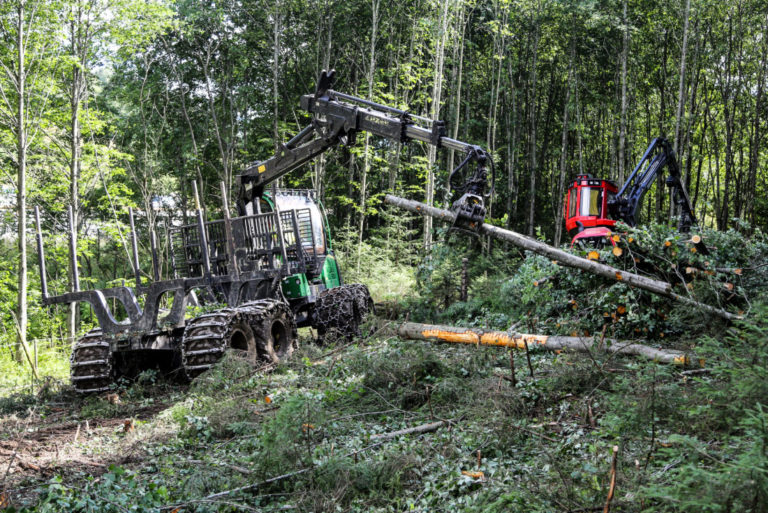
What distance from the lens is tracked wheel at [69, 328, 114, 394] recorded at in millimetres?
7570

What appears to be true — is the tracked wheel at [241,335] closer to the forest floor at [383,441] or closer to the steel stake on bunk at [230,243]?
the forest floor at [383,441]

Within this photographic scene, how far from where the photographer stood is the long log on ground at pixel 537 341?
5.70m

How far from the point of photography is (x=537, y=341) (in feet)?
22.5

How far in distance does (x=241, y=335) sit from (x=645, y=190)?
6.77 metres

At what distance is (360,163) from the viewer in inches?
828

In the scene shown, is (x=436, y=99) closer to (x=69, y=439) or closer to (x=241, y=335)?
(x=241, y=335)

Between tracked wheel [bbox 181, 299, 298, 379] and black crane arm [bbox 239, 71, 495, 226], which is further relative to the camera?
tracked wheel [bbox 181, 299, 298, 379]

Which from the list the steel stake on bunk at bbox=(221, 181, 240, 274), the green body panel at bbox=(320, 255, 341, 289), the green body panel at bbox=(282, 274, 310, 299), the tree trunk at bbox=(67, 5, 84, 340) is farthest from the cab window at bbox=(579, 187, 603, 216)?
the tree trunk at bbox=(67, 5, 84, 340)

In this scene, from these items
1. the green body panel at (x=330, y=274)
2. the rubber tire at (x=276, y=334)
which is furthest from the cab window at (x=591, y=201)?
the rubber tire at (x=276, y=334)

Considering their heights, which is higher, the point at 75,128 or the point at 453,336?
the point at 75,128

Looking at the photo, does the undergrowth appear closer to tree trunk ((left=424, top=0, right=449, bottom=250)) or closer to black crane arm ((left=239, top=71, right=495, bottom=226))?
black crane arm ((left=239, top=71, right=495, bottom=226))

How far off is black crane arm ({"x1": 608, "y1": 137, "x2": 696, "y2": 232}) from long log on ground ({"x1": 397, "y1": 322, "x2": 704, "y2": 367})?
3643 millimetres

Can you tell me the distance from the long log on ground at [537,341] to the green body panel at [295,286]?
8.57 ft

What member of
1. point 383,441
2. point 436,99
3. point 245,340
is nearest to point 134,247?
point 245,340
